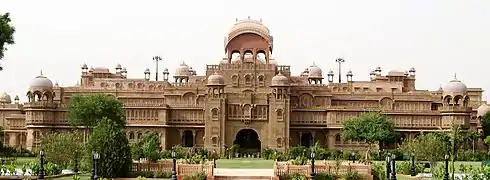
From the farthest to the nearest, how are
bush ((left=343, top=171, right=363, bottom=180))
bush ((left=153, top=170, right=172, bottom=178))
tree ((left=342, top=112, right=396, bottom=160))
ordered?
tree ((left=342, top=112, right=396, bottom=160))
bush ((left=153, top=170, right=172, bottom=178))
bush ((left=343, top=171, right=363, bottom=180))

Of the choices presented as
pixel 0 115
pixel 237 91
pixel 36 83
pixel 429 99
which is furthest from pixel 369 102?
pixel 0 115

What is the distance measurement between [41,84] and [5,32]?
33.9 meters

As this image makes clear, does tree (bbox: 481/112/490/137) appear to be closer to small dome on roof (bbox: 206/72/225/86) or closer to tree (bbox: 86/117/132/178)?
small dome on roof (bbox: 206/72/225/86)

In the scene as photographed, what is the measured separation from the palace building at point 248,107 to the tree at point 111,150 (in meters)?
33.6

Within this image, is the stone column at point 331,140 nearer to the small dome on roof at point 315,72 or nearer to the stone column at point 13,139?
the small dome on roof at point 315,72

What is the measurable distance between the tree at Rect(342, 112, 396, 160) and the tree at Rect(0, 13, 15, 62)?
32.1m

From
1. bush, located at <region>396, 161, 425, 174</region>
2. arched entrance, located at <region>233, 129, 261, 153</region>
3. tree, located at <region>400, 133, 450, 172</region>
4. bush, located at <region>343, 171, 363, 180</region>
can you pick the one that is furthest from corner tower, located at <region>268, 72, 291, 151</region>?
bush, located at <region>343, 171, 363, 180</region>

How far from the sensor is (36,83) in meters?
71.9

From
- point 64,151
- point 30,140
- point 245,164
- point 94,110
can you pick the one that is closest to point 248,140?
point 94,110

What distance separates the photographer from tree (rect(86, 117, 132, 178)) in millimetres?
33844

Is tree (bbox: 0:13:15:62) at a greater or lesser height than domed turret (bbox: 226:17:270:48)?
lesser

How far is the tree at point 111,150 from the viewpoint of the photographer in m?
33.8

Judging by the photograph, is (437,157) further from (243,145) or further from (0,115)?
(0,115)

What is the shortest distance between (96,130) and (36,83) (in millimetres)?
39199
